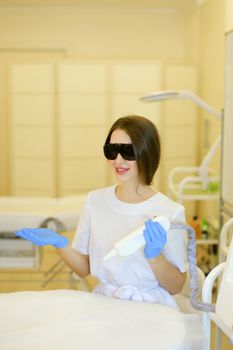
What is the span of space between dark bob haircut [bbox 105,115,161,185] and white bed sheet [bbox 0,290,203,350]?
1.52 ft

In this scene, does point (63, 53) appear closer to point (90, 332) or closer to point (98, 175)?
point (98, 175)

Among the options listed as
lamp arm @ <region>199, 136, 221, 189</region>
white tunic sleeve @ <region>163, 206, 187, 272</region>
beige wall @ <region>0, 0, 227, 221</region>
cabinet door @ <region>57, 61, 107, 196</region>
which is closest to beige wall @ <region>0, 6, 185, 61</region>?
beige wall @ <region>0, 0, 227, 221</region>

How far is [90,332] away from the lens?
1.24 meters

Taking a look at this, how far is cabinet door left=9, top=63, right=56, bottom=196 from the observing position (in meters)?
4.51

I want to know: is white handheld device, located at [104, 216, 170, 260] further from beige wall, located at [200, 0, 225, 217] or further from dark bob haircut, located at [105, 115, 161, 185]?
beige wall, located at [200, 0, 225, 217]

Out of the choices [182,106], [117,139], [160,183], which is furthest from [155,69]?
[117,139]

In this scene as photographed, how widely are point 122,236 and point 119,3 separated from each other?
354 centimetres

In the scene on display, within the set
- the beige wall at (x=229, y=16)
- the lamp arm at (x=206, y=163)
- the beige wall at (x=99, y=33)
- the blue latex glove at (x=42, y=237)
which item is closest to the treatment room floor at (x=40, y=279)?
the lamp arm at (x=206, y=163)

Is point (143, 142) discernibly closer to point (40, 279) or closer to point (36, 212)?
point (36, 212)

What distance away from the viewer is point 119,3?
15.7 ft

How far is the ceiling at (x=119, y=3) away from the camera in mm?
4602

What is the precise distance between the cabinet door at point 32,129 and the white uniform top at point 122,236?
2849 millimetres

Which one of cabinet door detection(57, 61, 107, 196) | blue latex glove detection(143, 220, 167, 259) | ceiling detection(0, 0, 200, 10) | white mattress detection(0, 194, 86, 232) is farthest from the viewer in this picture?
ceiling detection(0, 0, 200, 10)

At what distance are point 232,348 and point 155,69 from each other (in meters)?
2.64
